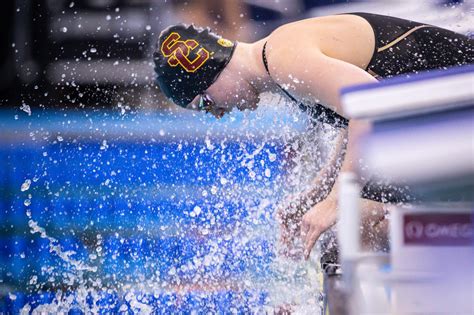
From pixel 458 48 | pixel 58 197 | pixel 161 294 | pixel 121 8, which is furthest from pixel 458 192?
pixel 58 197

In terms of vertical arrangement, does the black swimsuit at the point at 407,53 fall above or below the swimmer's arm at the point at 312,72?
above

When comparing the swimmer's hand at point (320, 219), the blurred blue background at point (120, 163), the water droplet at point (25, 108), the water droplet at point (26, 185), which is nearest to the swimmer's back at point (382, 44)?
the swimmer's hand at point (320, 219)

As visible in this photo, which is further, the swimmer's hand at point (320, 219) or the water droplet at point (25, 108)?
the water droplet at point (25, 108)

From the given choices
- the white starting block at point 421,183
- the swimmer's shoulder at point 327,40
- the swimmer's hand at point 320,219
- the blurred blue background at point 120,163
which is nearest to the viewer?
the white starting block at point 421,183

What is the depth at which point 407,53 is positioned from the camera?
5.43 feet

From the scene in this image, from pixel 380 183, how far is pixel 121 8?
220cm

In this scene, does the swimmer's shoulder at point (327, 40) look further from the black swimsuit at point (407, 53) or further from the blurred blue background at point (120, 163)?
the blurred blue background at point (120, 163)

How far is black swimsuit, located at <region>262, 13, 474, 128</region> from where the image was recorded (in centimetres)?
163

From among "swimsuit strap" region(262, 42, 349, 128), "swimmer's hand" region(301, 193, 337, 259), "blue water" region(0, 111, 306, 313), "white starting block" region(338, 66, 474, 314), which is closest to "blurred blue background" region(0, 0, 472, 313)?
"blue water" region(0, 111, 306, 313)

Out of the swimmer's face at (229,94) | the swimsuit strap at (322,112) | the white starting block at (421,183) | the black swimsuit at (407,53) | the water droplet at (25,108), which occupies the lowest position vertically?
the white starting block at (421,183)

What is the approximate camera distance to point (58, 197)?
11.3 feet

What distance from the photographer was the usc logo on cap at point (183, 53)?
6.04 feet

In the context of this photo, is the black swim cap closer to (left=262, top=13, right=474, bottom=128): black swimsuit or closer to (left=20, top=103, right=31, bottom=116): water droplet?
(left=262, top=13, right=474, bottom=128): black swimsuit

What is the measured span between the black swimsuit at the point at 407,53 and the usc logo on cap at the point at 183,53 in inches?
9.3
